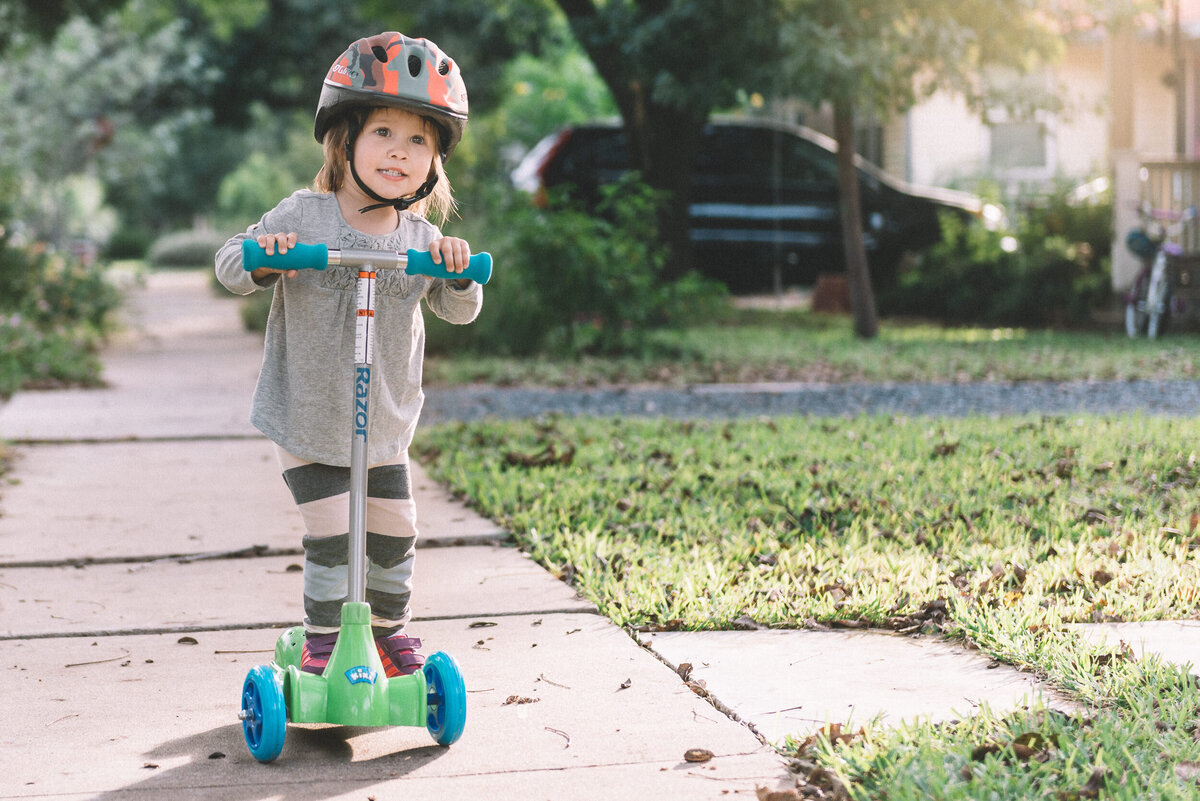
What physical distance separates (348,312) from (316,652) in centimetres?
80

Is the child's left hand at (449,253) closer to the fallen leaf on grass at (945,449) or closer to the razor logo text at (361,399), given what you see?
the razor logo text at (361,399)

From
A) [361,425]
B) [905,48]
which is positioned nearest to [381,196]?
[361,425]

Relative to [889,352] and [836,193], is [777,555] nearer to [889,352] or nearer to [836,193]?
[889,352]

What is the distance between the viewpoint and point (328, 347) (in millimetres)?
3123

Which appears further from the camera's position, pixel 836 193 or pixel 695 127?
pixel 836 193

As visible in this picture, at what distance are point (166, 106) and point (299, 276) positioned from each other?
100ft

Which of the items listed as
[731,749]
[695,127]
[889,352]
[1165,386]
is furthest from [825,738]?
[695,127]

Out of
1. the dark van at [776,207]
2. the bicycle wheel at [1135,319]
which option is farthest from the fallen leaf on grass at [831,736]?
the dark van at [776,207]

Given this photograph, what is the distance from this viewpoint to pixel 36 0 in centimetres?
1467

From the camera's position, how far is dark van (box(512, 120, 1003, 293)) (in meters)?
16.3

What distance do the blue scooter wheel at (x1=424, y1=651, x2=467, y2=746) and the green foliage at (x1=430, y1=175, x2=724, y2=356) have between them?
7.62 meters

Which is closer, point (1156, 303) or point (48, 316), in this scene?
point (1156, 303)

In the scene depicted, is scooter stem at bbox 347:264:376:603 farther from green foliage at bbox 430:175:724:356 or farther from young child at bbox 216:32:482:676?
green foliage at bbox 430:175:724:356

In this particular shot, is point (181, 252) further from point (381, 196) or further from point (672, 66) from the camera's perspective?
point (381, 196)
